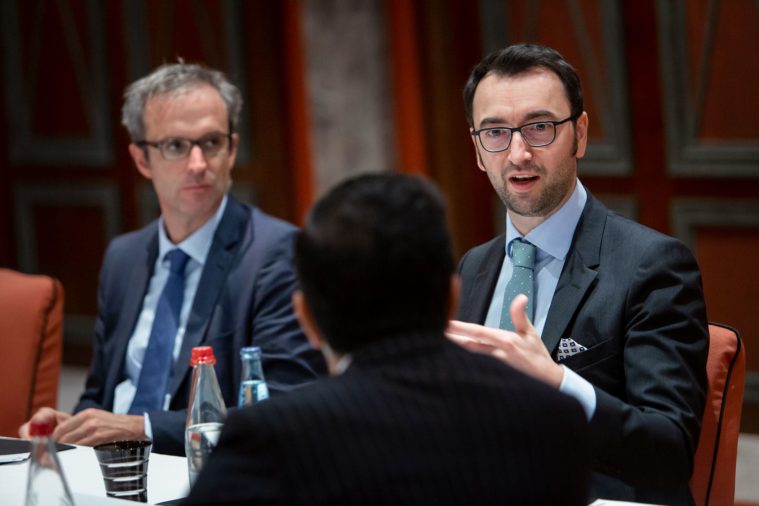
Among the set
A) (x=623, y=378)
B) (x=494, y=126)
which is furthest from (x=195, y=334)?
(x=623, y=378)

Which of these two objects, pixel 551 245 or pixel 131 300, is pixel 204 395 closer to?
pixel 551 245

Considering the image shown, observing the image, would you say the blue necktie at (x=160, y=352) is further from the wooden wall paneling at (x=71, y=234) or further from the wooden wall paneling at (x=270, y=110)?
the wooden wall paneling at (x=71, y=234)

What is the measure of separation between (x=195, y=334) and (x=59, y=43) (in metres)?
3.67

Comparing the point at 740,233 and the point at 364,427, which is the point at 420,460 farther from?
the point at 740,233

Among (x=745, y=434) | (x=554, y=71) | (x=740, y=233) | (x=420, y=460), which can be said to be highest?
(x=554, y=71)

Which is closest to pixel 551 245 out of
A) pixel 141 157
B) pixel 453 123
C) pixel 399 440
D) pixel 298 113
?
pixel 399 440

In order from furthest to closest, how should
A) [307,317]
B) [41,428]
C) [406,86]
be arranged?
[406,86] < [41,428] < [307,317]

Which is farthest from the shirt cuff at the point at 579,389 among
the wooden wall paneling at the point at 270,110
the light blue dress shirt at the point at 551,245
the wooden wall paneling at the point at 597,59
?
the wooden wall paneling at the point at 270,110

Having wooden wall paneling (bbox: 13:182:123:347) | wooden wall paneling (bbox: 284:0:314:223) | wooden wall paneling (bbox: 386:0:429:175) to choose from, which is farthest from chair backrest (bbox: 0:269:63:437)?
wooden wall paneling (bbox: 13:182:123:347)

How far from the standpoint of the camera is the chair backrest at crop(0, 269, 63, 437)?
2.86 metres

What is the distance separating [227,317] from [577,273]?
1.00 m

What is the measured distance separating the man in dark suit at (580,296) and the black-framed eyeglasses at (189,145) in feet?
2.75

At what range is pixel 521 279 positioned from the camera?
2.32 meters

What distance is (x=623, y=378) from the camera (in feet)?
6.98
